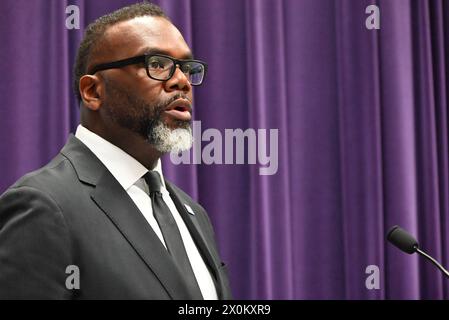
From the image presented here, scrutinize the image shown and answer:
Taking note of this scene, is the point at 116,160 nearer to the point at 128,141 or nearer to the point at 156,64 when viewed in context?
the point at 128,141

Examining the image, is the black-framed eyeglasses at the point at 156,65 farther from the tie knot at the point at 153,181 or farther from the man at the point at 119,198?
the tie knot at the point at 153,181

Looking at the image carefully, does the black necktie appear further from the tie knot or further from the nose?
the nose

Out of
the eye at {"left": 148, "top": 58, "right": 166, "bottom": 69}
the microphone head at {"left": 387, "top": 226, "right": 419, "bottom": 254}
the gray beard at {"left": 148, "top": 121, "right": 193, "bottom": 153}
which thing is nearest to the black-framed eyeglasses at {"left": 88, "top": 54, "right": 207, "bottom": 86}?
the eye at {"left": 148, "top": 58, "right": 166, "bottom": 69}

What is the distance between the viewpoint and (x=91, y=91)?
1313 millimetres

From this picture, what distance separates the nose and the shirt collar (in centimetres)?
18

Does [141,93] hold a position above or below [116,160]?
above

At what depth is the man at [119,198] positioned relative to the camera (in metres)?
1.01

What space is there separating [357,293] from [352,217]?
0.95ft

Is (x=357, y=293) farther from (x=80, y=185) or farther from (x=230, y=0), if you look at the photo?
(x=80, y=185)

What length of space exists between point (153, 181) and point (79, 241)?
257mm

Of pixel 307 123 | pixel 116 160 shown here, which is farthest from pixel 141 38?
pixel 307 123

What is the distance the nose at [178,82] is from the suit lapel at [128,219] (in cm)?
23

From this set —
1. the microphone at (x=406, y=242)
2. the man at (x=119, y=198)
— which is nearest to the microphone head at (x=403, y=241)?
the microphone at (x=406, y=242)
